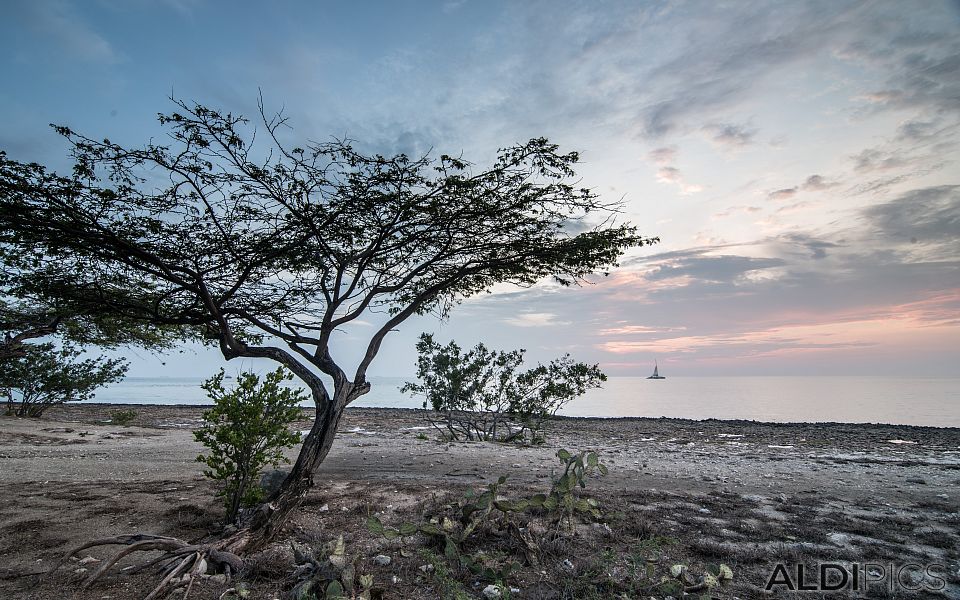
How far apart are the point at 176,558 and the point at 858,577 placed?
6.89 meters

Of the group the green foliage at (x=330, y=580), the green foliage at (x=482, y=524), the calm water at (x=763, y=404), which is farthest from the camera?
the calm water at (x=763, y=404)

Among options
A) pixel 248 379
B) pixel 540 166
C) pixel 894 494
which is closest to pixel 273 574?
pixel 248 379

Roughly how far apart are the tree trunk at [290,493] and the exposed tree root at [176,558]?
9.4 inches

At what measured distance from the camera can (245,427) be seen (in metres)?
6.11

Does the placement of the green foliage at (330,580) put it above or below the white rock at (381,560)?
above

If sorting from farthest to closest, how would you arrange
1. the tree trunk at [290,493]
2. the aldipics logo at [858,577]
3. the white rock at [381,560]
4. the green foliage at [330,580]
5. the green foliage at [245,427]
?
the green foliage at [245,427], the tree trunk at [290,493], the white rock at [381,560], the aldipics logo at [858,577], the green foliage at [330,580]

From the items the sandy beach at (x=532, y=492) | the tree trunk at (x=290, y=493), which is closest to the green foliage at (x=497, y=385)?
the sandy beach at (x=532, y=492)

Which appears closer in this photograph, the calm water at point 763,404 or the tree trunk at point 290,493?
the tree trunk at point 290,493

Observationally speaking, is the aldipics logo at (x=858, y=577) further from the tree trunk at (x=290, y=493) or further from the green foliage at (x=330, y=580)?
the tree trunk at (x=290, y=493)

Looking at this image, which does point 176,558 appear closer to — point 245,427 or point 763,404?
point 245,427

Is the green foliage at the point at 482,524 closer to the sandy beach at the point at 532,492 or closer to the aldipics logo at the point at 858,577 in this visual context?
the sandy beach at the point at 532,492

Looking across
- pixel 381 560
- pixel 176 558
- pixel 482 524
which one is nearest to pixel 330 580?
pixel 381 560

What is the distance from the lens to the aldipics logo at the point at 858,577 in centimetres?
474

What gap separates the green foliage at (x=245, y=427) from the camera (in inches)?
237
